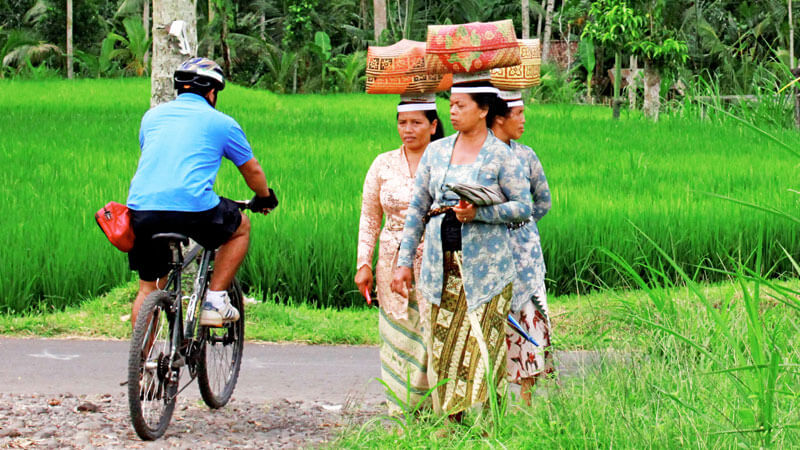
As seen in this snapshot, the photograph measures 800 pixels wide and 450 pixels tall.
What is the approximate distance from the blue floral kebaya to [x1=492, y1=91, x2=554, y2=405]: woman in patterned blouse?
30 cm

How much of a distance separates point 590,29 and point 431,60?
14643 millimetres

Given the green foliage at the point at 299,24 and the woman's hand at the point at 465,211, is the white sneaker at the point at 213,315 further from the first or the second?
the green foliage at the point at 299,24

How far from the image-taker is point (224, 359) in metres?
4.81

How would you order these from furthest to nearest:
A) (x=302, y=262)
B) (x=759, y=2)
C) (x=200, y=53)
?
(x=200, y=53)
(x=759, y=2)
(x=302, y=262)

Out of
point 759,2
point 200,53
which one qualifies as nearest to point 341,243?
point 759,2

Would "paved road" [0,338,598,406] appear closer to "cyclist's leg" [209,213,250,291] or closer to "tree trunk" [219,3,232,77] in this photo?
"cyclist's leg" [209,213,250,291]

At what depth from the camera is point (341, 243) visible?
732 cm

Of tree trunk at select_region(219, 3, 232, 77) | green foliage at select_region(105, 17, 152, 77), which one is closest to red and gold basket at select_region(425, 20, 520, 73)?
tree trunk at select_region(219, 3, 232, 77)

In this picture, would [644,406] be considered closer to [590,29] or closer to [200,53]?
[590,29]

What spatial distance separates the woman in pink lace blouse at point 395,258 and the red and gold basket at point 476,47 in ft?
1.29

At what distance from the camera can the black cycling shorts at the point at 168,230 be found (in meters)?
4.14

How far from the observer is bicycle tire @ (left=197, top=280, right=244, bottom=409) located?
4.66 metres

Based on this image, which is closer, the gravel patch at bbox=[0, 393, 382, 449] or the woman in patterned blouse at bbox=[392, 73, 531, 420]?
the woman in patterned blouse at bbox=[392, 73, 531, 420]

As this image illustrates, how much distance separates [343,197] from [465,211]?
552cm
